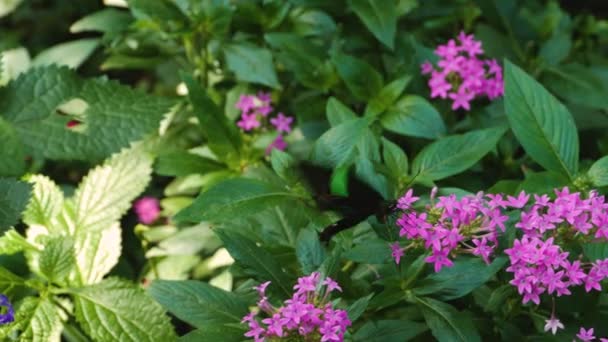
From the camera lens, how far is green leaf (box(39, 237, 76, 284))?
1.61 meters

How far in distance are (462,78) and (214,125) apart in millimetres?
658

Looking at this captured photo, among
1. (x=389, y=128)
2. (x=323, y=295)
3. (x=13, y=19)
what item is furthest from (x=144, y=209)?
(x=13, y=19)

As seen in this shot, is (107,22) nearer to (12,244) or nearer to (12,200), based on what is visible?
(12,244)

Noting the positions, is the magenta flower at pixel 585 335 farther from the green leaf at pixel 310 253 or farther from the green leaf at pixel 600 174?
the green leaf at pixel 310 253

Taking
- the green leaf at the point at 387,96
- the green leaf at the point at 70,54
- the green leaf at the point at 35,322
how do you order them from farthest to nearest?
the green leaf at the point at 70,54 → the green leaf at the point at 387,96 → the green leaf at the point at 35,322

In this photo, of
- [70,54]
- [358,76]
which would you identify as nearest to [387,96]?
[358,76]

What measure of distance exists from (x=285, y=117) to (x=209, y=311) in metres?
0.91

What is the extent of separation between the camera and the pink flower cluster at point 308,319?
1.17m

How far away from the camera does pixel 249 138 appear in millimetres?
2070

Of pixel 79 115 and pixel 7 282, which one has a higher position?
pixel 79 115

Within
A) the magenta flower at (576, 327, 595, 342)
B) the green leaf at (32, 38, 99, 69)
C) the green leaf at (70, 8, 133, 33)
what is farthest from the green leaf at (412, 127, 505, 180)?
the green leaf at (32, 38, 99, 69)

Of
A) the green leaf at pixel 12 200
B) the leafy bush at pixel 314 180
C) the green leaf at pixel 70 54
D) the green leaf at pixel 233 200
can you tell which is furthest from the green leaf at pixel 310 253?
the green leaf at pixel 70 54

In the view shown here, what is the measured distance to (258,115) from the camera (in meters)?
2.08

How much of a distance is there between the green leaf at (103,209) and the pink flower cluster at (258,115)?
303 mm
